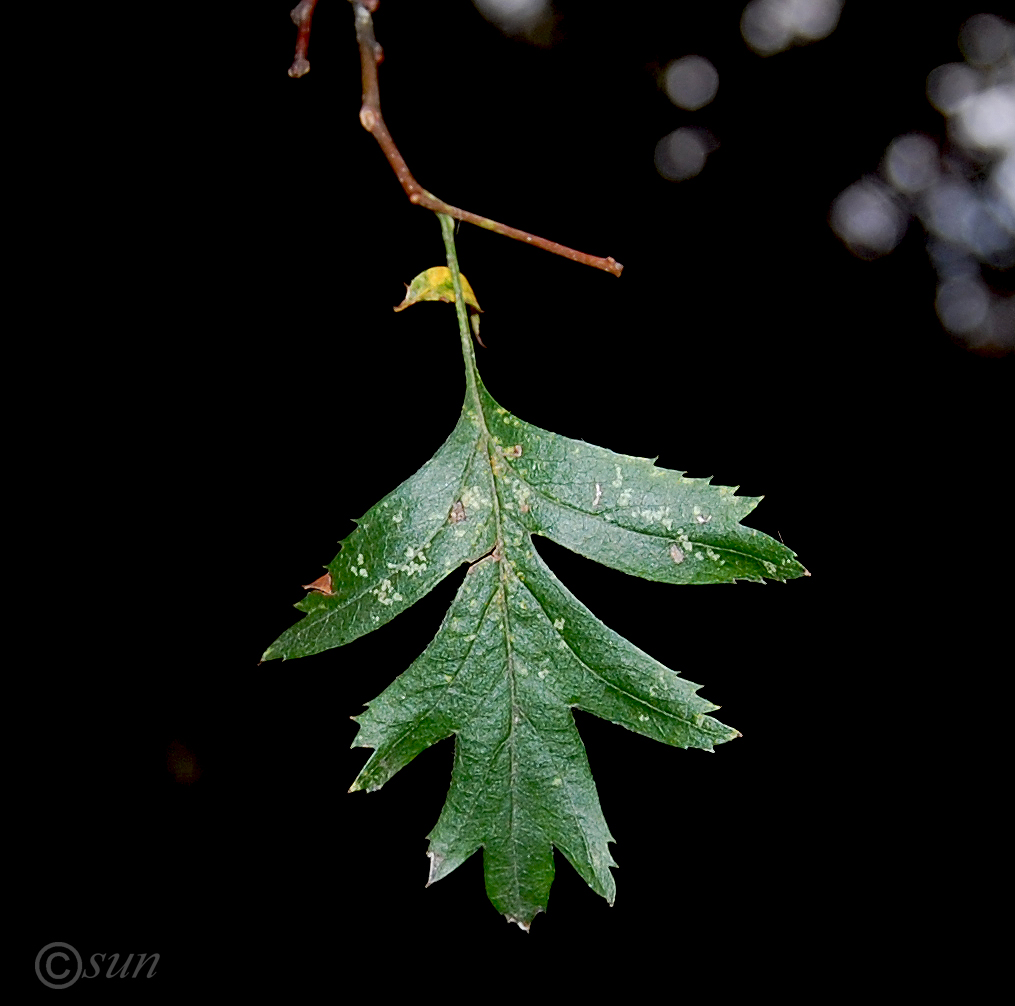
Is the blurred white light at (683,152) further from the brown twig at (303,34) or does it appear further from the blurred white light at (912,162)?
the brown twig at (303,34)

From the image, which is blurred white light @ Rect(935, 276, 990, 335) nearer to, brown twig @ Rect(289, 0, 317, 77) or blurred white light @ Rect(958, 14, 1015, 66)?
blurred white light @ Rect(958, 14, 1015, 66)

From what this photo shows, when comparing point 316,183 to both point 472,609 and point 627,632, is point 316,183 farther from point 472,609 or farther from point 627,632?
point 472,609

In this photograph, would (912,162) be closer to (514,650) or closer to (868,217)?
(868,217)

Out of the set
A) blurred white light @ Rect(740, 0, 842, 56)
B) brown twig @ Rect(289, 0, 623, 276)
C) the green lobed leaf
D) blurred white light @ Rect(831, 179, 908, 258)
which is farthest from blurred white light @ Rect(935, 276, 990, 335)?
brown twig @ Rect(289, 0, 623, 276)

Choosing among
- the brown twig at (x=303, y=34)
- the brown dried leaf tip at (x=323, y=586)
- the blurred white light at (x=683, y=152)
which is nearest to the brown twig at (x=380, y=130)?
the brown twig at (x=303, y=34)

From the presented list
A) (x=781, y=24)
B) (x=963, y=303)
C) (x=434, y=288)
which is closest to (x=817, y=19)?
(x=781, y=24)
